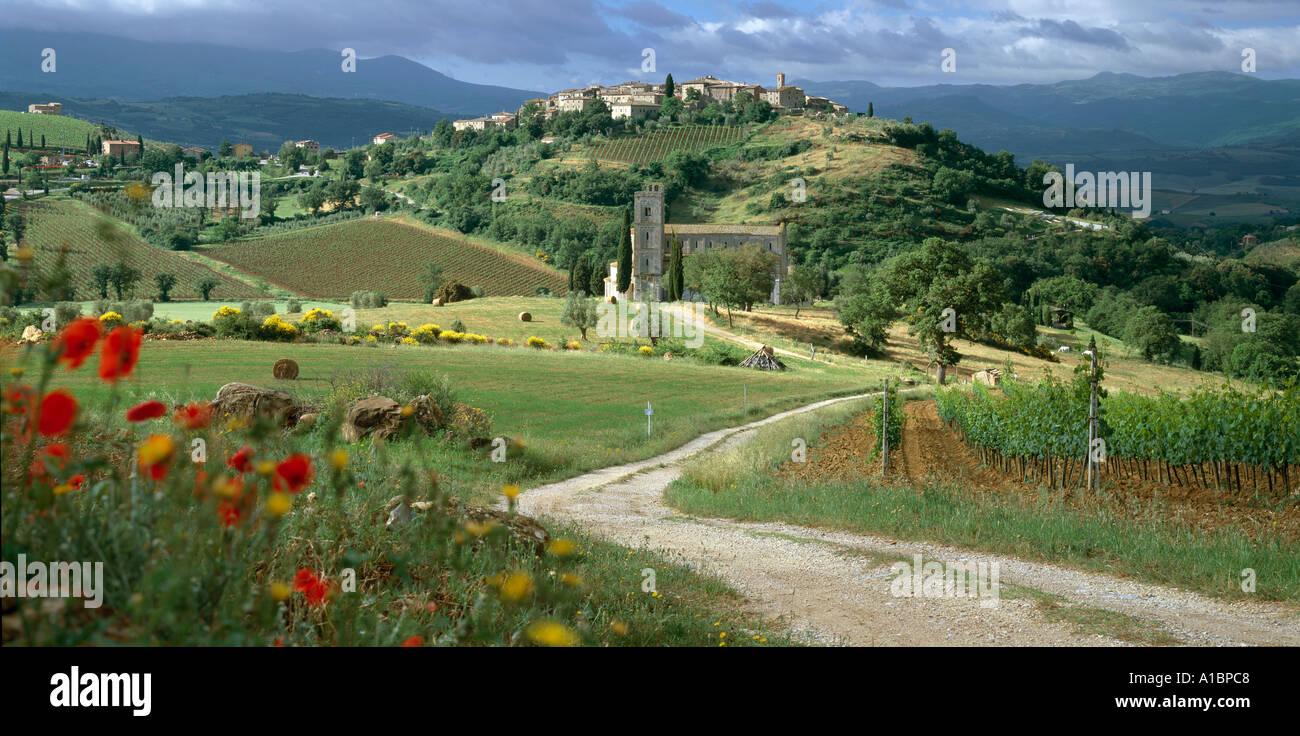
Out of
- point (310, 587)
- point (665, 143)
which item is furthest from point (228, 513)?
point (665, 143)

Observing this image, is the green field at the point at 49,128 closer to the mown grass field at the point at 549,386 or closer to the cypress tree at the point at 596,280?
the cypress tree at the point at 596,280

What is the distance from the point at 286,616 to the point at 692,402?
111ft

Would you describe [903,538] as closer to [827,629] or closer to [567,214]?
[827,629]

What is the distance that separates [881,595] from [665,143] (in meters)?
172

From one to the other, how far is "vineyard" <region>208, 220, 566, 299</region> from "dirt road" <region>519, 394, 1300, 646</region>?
85658 millimetres

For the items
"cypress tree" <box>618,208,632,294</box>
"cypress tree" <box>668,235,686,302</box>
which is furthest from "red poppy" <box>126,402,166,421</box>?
"cypress tree" <box>618,208,632,294</box>

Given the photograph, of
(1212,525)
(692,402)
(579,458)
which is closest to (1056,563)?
(1212,525)

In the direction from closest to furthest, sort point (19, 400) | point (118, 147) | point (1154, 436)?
point (19, 400), point (1154, 436), point (118, 147)

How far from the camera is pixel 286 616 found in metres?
4.33

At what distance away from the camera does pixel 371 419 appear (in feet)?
62.1

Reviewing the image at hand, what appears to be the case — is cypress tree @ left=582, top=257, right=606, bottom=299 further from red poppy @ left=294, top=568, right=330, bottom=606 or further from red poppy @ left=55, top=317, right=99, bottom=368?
red poppy @ left=55, top=317, right=99, bottom=368

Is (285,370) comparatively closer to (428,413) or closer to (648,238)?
(428,413)

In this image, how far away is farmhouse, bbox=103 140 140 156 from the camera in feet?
419

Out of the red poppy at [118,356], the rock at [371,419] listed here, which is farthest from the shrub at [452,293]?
the red poppy at [118,356]
